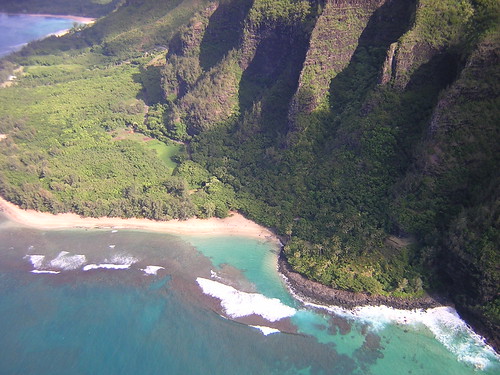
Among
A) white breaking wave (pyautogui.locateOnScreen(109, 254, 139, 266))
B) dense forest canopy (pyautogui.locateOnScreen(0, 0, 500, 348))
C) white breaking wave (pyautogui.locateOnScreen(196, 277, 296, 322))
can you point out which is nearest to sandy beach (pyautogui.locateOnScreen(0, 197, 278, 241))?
dense forest canopy (pyautogui.locateOnScreen(0, 0, 500, 348))

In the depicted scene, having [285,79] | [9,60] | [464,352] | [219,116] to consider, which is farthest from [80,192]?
[9,60]

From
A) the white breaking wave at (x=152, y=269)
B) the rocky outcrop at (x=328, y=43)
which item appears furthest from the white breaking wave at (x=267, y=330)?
the rocky outcrop at (x=328, y=43)

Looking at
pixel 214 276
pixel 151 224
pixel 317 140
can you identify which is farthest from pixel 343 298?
pixel 151 224

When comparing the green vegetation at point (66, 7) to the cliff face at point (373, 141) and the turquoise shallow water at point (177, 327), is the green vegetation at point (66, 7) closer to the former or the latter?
the cliff face at point (373, 141)

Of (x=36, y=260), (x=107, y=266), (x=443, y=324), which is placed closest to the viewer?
(x=443, y=324)

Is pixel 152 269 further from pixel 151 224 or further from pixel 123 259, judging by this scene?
pixel 151 224

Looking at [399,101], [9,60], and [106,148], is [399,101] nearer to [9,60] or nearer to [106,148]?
[106,148]
